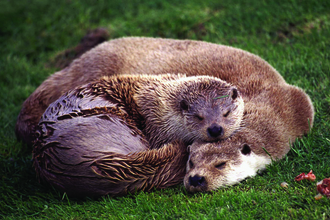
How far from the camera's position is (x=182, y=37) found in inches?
276

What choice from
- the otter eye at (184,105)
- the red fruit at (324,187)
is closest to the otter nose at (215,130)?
the otter eye at (184,105)

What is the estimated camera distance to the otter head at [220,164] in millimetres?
3588

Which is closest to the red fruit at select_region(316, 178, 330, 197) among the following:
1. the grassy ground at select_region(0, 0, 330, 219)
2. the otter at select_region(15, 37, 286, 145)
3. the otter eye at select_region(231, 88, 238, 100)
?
the grassy ground at select_region(0, 0, 330, 219)

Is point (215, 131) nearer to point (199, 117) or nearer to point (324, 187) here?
point (199, 117)

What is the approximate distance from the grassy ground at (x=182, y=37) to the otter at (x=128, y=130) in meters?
0.19

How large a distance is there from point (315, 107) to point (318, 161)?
105 centimetres

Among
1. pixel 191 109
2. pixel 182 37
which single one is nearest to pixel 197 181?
pixel 191 109

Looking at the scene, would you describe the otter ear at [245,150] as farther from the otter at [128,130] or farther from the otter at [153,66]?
the otter at [153,66]

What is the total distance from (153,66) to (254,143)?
176cm

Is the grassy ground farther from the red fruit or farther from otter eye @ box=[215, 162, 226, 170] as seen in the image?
otter eye @ box=[215, 162, 226, 170]

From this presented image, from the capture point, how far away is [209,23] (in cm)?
701

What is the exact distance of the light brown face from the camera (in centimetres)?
387

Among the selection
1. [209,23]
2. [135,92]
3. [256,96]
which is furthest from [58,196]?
[209,23]

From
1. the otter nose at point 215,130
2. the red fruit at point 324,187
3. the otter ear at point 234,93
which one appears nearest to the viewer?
the red fruit at point 324,187
